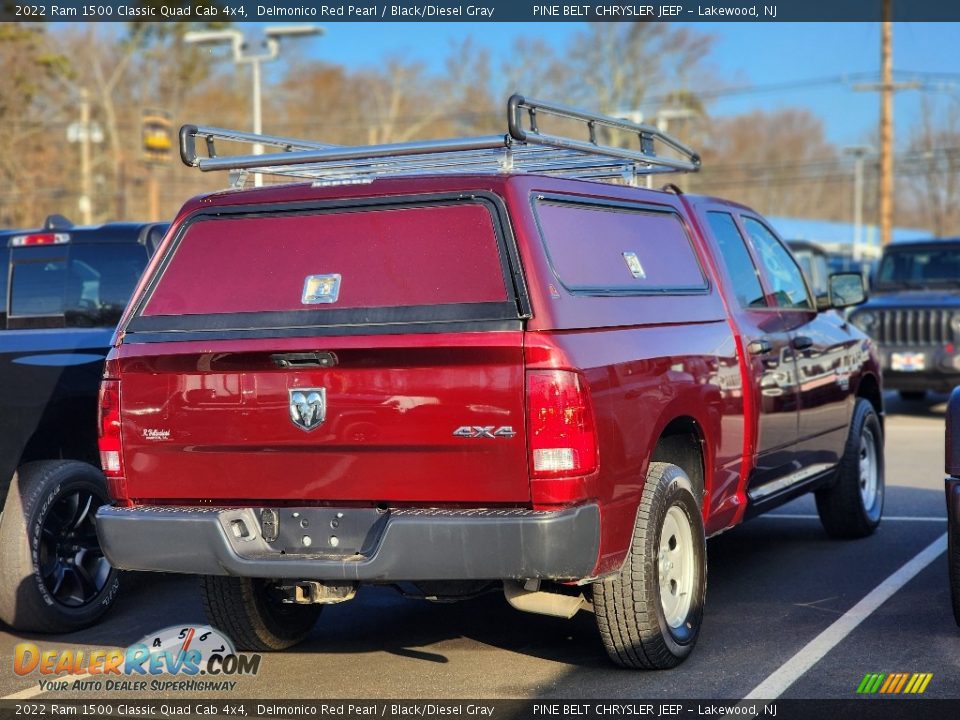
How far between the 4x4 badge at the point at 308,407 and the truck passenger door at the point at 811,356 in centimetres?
325

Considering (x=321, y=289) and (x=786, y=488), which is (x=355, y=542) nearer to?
(x=321, y=289)

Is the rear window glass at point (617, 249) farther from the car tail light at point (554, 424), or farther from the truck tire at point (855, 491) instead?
the truck tire at point (855, 491)

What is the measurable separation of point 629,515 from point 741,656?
100cm

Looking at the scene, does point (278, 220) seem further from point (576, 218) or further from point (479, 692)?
point (479, 692)

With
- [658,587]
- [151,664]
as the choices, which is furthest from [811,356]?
[151,664]

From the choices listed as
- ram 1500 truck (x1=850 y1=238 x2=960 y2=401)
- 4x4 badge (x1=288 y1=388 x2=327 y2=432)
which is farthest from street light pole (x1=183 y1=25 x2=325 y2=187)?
4x4 badge (x1=288 y1=388 x2=327 y2=432)

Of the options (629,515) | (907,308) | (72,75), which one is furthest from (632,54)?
(629,515)

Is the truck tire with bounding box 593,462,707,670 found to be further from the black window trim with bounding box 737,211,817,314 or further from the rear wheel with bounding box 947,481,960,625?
the black window trim with bounding box 737,211,817,314

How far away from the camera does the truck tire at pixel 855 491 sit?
8156mm

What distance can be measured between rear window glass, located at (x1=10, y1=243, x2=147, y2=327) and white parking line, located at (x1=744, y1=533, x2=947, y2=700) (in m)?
4.34

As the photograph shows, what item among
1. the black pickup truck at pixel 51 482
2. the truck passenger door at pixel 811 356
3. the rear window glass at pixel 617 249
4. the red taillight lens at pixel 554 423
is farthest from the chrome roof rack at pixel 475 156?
the black pickup truck at pixel 51 482

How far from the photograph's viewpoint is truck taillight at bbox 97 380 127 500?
5320 mm

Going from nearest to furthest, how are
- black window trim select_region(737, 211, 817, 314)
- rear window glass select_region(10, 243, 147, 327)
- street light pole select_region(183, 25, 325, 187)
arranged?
black window trim select_region(737, 211, 817, 314) → rear window glass select_region(10, 243, 147, 327) → street light pole select_region(183, 25, 325, 187)

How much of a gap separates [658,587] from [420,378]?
134cm
